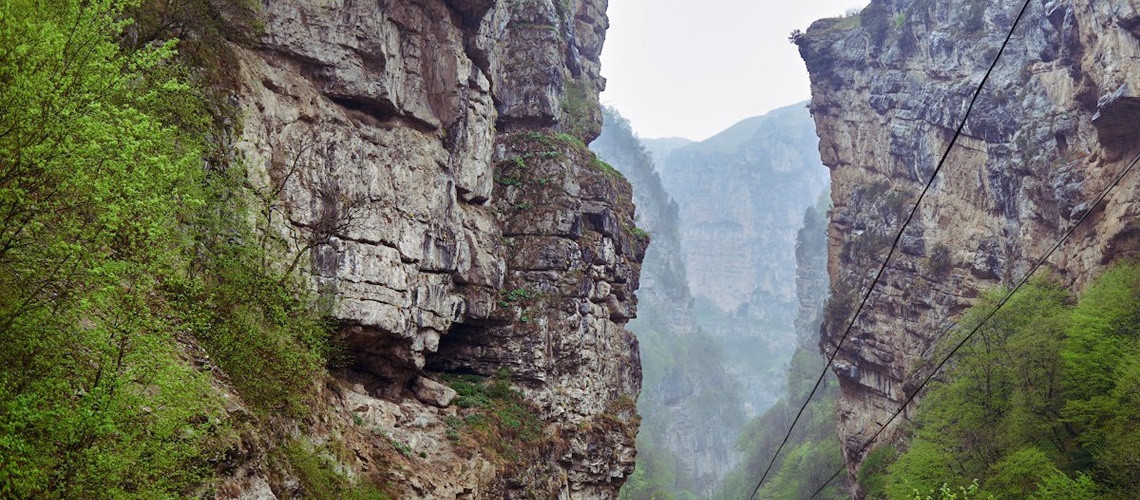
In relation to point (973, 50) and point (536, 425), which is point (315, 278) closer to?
point (536, 425)

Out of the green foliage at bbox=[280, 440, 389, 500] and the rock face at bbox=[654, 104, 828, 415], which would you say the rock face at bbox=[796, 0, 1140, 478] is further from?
the rock face at bbox=[654, 104, 828, 415]

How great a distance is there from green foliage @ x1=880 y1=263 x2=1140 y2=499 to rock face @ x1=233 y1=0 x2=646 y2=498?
41.0 ft

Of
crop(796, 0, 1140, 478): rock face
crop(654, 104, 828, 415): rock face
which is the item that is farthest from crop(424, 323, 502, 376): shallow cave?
crop(654, 104, 828, 415): rock face

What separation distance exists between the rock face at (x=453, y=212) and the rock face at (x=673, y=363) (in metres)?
65.5

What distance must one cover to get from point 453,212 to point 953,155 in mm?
30300

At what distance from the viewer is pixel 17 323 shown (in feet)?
24.5

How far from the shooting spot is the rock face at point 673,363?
107094 mm

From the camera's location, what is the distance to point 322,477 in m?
16.1

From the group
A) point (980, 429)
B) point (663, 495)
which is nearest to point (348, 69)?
point (980, 429)

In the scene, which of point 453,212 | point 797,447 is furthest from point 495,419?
point 797,447

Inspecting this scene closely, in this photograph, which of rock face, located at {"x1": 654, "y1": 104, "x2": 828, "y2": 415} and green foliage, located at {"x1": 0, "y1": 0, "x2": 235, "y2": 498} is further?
rock face, located at {"x1": 654, "y1": 104, "x2": 828, "y2": 415}

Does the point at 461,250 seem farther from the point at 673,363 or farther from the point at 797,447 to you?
the point at 673,363

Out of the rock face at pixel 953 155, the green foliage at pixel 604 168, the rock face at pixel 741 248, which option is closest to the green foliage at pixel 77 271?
the green foliage at pixel 604 168

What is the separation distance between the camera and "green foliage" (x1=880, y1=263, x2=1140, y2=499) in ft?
70.3
